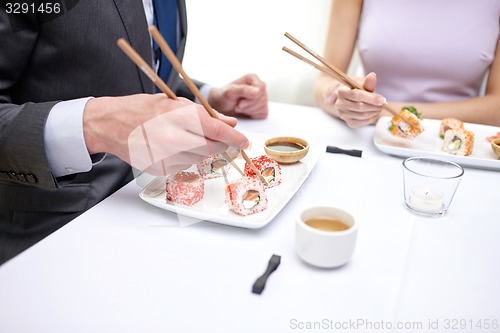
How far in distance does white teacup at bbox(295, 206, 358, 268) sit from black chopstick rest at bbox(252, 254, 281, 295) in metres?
0.04

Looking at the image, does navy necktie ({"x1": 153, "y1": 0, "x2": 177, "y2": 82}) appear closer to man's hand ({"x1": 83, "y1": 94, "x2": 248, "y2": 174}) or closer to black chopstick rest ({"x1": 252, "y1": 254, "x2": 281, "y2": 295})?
man's hand ({"x1": 83, "y1": 94, "x2": 248, "y2": 174})

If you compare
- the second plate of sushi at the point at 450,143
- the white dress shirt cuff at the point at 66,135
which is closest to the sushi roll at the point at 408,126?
the second plate of sushi at the point at 450,143

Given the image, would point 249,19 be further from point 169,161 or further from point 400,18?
point 169,161

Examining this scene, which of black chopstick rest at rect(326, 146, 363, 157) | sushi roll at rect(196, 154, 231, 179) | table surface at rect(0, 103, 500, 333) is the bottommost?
table surface at rect(0, 103, 500, 333)

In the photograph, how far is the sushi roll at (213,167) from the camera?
3.52 ft

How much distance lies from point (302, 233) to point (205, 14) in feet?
6.47

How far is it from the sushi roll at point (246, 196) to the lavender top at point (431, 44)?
3.68 feet

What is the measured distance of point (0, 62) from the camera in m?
1.01

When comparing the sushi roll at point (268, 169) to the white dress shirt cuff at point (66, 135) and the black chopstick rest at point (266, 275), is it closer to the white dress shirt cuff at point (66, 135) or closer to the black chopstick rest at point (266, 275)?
the black chopstick rest at point (266, 275)

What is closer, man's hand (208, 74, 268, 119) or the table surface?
the table surface

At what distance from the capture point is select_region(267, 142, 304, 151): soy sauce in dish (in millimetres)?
1202

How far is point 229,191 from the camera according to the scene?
36.3 inches

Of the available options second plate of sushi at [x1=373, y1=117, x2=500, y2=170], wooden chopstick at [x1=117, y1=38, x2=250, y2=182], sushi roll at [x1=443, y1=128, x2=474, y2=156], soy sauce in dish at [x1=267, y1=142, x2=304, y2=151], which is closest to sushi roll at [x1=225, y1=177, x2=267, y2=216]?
wooden chopstick at [x1=117, y1=38, x2=250, y2=182]

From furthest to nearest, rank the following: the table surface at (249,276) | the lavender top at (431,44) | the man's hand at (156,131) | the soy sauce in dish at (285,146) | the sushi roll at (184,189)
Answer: the lavender top at (431,44) → the soy sauce in dish at (285,146) → the sushi roll at (184,189) → the man's hand at (156,131) → the table surface at (249,276)
